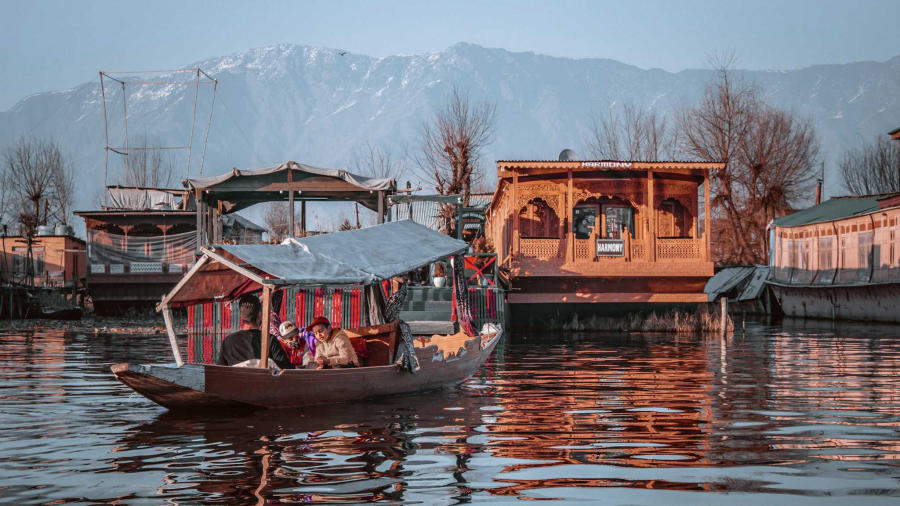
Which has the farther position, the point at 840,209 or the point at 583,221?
the point at 840,209

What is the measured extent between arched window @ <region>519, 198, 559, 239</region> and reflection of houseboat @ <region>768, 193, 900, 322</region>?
11978 millimetres

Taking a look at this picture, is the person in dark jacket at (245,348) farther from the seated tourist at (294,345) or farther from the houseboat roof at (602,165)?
the houseboat roof at (602,165)

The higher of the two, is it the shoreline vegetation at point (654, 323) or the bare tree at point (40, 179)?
the bare tree at point (40, 179)

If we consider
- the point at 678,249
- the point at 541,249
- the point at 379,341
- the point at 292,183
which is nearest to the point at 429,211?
the point at 541,249

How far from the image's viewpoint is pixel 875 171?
193 ft

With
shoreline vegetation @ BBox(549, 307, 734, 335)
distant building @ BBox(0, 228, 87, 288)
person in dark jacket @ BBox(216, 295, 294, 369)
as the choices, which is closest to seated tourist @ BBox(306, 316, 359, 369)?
person in dark jacket @ BBox(216, 295, 294, 369)

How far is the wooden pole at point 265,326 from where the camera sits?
1211cm

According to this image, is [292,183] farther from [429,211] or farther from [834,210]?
[834,210]

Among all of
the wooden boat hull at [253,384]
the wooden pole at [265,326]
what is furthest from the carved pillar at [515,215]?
the wooden pole at [265,326]

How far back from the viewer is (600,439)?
10.3 meters

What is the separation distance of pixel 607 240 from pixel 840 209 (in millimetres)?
15163

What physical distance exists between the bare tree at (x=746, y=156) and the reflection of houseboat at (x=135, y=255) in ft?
86.2

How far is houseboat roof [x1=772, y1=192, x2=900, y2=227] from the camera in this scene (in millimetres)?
36469

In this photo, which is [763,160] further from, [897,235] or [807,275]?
[897,235]
